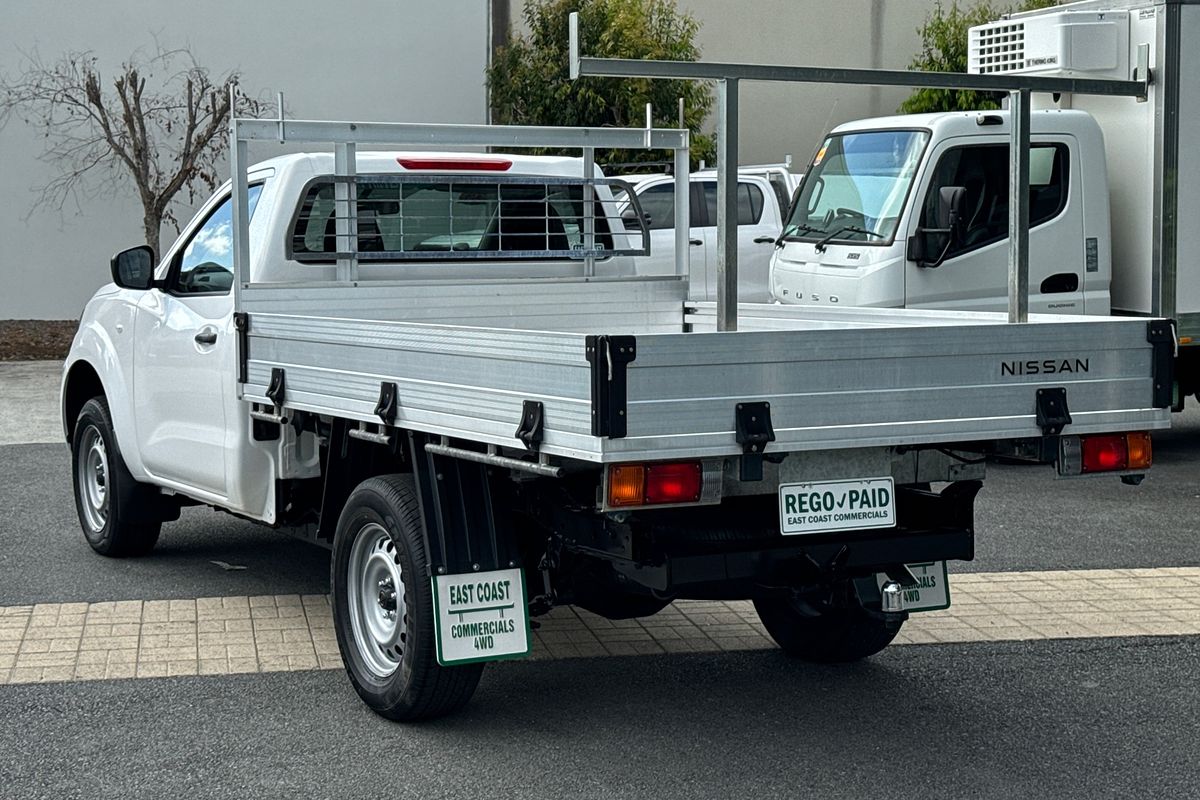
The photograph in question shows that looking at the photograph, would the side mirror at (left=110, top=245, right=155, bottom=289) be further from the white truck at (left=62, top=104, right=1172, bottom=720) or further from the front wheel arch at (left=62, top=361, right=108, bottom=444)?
the front wheel arch at (left=62, top=361, right=108, bottom=444)

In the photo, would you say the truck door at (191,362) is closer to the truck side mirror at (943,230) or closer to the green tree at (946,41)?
the truck side mirror at (943,230)

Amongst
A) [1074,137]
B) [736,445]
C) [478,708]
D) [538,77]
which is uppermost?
[538,77]

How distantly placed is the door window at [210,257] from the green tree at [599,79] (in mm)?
12432

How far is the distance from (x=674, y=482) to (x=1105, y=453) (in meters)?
1.47

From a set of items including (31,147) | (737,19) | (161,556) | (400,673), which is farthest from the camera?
(737,19)

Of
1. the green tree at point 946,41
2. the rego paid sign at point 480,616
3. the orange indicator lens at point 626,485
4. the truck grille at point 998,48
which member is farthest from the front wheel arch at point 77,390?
the green tree at point 946,41

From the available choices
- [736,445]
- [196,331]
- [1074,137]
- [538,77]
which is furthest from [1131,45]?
[538,77]

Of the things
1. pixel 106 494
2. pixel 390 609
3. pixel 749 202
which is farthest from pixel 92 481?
pixel 749 202

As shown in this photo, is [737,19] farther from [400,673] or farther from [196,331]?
[400,673]

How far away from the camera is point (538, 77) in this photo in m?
20.4

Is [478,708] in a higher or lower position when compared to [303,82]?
lower

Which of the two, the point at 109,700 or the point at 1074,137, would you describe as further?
the point at 1074,137

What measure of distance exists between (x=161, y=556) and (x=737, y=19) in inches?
641

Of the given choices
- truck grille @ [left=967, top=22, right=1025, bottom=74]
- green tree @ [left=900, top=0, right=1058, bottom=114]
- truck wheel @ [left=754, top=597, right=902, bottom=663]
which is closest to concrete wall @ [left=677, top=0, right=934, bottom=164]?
green tree @ [left=900, top=0, right=1058, bottom=114]
